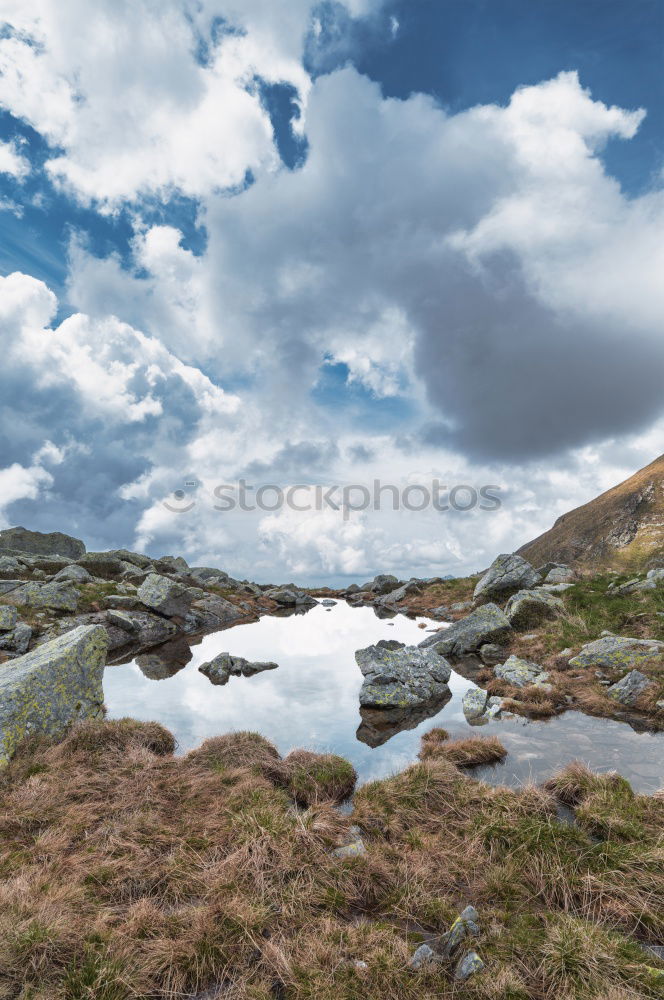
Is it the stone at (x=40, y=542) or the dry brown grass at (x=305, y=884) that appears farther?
the stone at (x=40, y=542)

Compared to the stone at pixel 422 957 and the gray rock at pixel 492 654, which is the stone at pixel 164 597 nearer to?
the gray rock at pixel 492 654

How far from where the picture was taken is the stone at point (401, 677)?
1612 cm

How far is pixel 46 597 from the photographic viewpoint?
3112 cm

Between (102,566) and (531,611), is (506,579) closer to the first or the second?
(531,611)

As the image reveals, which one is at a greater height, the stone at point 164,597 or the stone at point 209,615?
the stone at point 164,597

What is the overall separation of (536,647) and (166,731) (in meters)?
17.3

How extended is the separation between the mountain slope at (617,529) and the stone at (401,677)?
10405 centimetres

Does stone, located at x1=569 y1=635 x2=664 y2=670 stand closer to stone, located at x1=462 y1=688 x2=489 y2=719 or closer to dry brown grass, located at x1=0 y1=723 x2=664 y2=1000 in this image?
stone, located at x1=462 y1=688 x2=489 y2=719

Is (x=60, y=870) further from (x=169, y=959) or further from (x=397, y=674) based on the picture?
(x=397, y=674)

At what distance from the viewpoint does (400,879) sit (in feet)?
22.5

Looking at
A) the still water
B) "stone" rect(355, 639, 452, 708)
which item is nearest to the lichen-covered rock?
the still water

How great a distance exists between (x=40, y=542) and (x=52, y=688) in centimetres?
6934

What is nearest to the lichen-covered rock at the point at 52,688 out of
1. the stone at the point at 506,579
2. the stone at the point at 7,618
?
the stone at the point at 7,618

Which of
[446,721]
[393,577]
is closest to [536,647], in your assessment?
[446,721]
